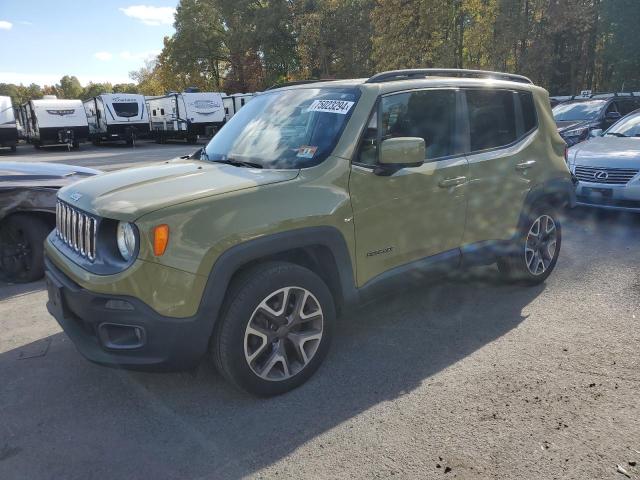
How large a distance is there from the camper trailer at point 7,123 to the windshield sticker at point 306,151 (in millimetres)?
23231

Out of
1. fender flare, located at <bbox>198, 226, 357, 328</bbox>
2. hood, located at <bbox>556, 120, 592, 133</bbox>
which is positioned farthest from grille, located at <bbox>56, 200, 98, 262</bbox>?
hood, located at <bbox>556, 120, 592, 133</bbox>

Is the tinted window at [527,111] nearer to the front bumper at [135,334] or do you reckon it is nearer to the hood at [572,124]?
the front bumper at [135,334]

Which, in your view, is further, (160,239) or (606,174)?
(606,174)

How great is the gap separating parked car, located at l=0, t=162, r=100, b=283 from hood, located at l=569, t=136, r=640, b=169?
681 centimetres

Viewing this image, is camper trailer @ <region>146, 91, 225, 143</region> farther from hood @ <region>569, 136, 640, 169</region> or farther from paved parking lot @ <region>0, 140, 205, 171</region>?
hood @ <region>569, 136, 640, 169</region>

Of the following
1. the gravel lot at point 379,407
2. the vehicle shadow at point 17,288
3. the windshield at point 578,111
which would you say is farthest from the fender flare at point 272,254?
the windshield at point 578,111

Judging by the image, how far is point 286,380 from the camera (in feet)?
10.0

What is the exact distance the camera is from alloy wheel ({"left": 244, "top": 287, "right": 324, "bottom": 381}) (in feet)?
9.62

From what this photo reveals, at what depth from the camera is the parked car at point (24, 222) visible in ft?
16.7

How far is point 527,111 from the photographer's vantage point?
4.50 metres

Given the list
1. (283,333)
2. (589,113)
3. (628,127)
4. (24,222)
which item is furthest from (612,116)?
(24,222)

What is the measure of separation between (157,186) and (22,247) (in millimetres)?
3125

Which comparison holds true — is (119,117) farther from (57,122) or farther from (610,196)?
(610,196)

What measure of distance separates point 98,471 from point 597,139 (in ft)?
27.5
